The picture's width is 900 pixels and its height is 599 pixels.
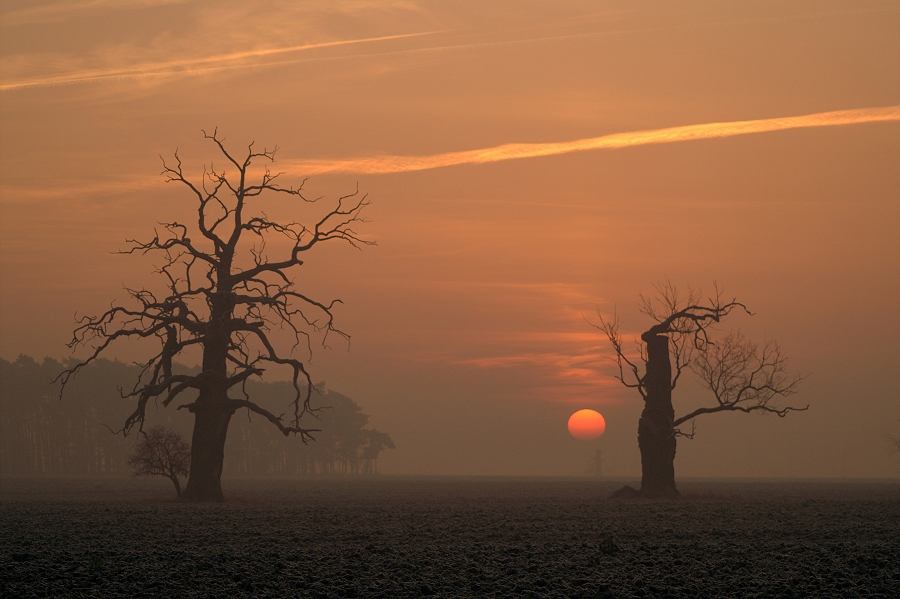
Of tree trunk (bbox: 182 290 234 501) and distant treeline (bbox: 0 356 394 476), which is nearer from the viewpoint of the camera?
tree trunk (bbox: 182 290 234 501)

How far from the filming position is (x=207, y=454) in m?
42.7

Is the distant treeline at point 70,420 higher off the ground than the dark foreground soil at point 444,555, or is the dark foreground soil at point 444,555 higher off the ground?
the distant treeline at point 70,420

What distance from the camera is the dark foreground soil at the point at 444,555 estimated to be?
16453 millimetres

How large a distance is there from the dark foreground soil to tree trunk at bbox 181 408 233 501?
8.59m

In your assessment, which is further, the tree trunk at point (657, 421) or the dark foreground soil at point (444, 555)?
the tree trunk at point (657, 421)

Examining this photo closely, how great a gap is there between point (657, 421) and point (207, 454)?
72.0 feet

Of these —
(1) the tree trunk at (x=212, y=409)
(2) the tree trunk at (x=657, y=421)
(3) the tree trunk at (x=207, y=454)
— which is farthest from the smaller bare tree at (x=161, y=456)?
(2) the tree trunk at (x=657, y=421)

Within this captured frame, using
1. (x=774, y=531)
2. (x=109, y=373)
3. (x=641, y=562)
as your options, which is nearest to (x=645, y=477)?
(x=774, y=531)

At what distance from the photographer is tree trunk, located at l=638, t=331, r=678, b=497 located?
48438 millimetres

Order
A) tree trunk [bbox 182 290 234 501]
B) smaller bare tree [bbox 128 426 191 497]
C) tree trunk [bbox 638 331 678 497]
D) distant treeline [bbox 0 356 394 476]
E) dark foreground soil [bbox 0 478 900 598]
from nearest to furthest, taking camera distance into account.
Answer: dark foreground soil [bbox 0 478 900 598], tree trunk [bbox 182 290 234 501], smaller bare tree [bbox 128 426 191 497], tree trunk [bbox 638 331 678 497], distant treeline [bbox 0 356 394 476]

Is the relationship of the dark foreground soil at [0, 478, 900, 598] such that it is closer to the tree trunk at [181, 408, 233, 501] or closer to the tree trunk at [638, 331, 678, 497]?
the tree trunk at [181, 408, 233, 501]

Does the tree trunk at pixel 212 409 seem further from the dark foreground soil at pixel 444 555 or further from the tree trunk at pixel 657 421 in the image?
the tree trunk at pixel 657 421

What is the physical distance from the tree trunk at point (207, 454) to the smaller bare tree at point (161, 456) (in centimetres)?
270

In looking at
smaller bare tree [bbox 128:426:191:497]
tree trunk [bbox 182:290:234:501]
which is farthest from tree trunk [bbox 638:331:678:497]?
smaller bare tree [bbox 128:426:191:497]
